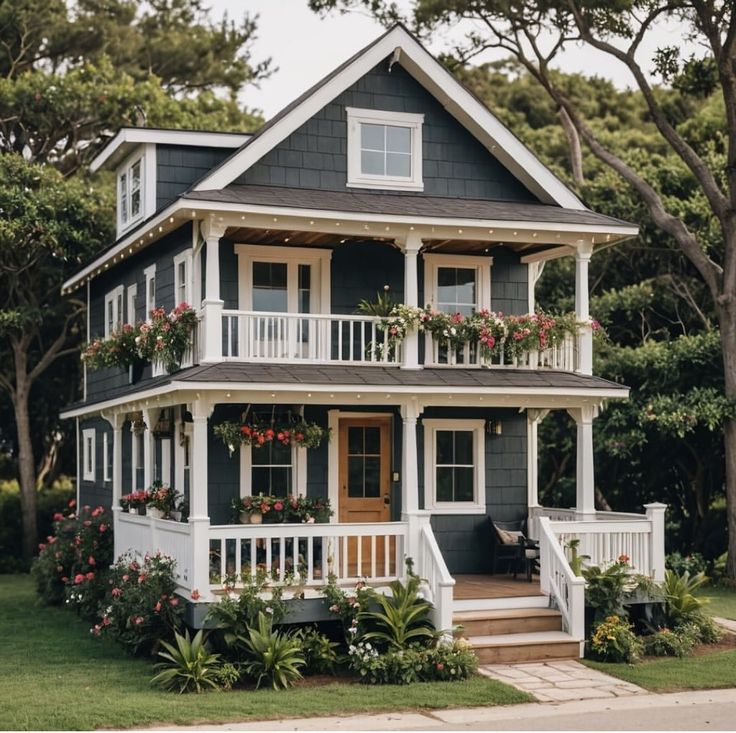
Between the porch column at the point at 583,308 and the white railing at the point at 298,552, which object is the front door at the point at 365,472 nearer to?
the white railing at the point at 298,552

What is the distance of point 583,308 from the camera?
1978cm

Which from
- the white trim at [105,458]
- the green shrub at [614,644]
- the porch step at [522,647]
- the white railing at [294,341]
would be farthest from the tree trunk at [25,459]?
the green shrub at [614,644]

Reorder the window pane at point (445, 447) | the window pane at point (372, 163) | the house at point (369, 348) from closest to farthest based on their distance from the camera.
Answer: the house at point (369, 348), the window pane at point (372, 163), the window pane at point (445, 447)

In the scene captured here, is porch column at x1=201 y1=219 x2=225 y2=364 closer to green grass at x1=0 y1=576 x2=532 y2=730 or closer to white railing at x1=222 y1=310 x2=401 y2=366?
white railing at x1=222 y1=310 x2=401 y2=366

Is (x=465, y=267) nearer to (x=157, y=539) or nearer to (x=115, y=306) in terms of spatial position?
(x=157, y=539)

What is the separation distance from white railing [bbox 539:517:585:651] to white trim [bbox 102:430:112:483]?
10475 millimetres

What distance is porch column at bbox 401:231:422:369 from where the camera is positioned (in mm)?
18766

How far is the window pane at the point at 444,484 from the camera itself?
827 inches

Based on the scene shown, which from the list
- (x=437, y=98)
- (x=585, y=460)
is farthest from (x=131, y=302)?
(x=585, y=460)

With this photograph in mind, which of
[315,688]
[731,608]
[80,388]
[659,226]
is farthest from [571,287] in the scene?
[315,688]

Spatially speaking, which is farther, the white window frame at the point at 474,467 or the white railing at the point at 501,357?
the white window frame at the point at 474,467

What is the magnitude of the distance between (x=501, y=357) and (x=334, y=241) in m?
3.29

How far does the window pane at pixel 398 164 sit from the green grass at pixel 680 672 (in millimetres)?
8390

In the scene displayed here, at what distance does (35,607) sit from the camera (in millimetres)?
23234
